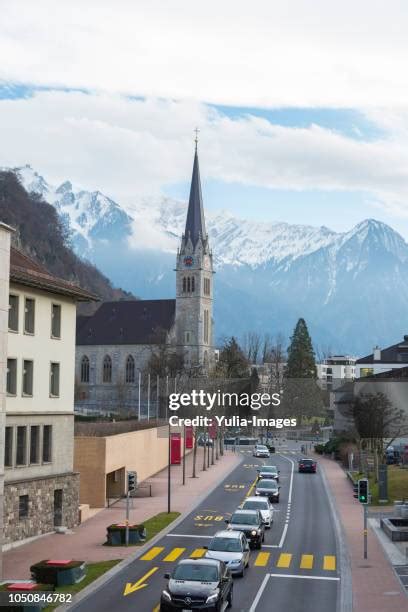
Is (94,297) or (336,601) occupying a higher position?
(94,297)

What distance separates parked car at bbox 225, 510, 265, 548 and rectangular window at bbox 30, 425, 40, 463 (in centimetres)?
1021

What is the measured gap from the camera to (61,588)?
107ft

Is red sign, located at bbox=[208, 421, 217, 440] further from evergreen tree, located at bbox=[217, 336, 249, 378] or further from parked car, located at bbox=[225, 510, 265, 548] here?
parked car, located at bbox=[225, 510, 265, 548]

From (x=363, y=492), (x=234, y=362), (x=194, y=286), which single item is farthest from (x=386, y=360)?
(x=363, y=492)

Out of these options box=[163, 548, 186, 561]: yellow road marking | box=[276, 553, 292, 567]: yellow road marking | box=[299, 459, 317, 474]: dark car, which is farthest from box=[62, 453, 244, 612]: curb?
box=[299, 459, 317, 474]: dark car

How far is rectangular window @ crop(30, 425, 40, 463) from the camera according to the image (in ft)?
153

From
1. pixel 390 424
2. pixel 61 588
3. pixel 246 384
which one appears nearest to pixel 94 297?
pixel 61 588

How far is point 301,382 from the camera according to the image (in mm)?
161375

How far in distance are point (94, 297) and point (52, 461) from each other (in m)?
9.58

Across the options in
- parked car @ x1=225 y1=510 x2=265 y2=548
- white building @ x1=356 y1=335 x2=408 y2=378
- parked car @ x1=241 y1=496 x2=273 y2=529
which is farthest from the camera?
white building @ x1=356 y1=335 x2=408 y2=378

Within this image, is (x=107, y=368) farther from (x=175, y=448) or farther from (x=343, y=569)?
(x=343, y=569)

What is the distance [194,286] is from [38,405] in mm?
129514

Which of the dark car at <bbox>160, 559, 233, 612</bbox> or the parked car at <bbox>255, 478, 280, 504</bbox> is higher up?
the parked car at <bbox>255, 478, 280, 504</bbox>

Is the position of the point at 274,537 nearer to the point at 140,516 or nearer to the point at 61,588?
the point at 140,516
